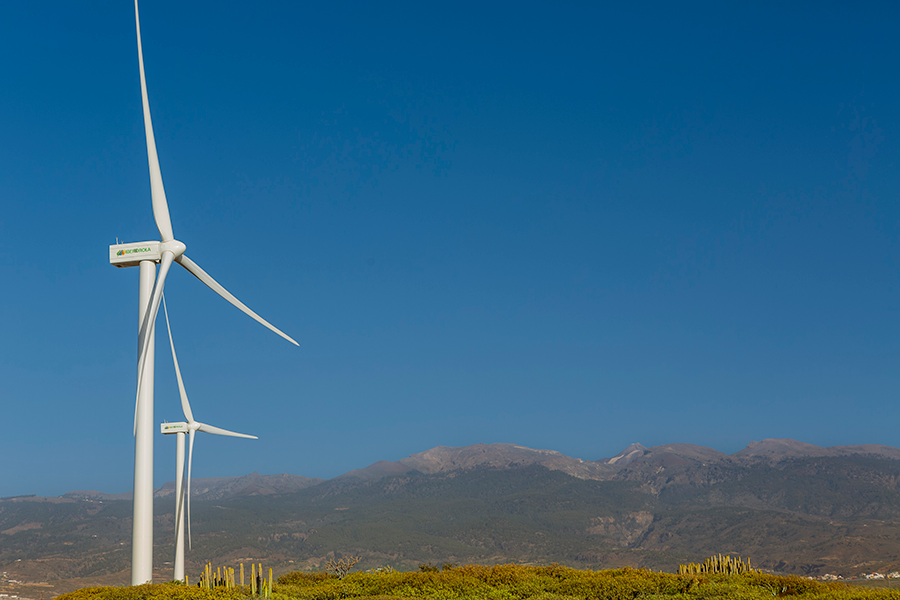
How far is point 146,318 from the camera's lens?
3669cm

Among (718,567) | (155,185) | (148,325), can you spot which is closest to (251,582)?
(148,325)

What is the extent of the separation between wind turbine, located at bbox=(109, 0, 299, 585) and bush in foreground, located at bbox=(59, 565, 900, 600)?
252cm

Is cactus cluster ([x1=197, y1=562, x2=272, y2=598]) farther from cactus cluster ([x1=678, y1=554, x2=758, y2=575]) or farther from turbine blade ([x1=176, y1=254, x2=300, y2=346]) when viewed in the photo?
cactus cluster ([x1=678, y1=554, x2=758, y2=575])

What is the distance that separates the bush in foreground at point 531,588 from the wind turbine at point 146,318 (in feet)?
8.26

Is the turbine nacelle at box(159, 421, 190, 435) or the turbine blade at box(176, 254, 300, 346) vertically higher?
the turbine blade at box(176, 254, 300, 346)

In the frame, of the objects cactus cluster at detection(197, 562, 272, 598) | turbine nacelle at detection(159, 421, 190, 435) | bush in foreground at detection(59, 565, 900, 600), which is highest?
turbine nacelle at detection(159, 421, 190, 435)

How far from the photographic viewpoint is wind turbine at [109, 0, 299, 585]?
113 feet

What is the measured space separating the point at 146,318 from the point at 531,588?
76.9ft

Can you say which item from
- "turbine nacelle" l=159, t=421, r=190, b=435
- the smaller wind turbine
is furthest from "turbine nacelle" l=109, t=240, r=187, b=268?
"turbine nacelle" l=159, t=421, r=190, b=435

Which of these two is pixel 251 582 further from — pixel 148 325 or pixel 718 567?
pixel 718 567

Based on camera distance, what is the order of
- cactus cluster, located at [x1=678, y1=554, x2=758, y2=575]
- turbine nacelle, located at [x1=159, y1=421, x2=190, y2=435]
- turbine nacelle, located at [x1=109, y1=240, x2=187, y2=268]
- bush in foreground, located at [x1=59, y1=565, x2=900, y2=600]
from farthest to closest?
turbine nacelle, located at [x1=159, y1=421, x2=190, y2=435], cactus cluster, located at [x1=678, y1=554, x2=758, y2=575], turbine nacelle, located at [x1=109, y1=240, x2=187, y2=268], bush in foreground, located at [x1=59, y1=565, x2=900, y2=600]

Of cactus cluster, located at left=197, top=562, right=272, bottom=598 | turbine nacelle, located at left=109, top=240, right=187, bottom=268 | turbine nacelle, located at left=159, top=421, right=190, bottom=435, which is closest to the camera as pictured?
cactus cluster, located at left=197, top=562, right=272, bottom=598

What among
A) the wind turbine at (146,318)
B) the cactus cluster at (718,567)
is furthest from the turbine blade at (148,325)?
the cactus cluster at (718,567)

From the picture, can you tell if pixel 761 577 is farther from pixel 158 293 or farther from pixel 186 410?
pixel 186 410
